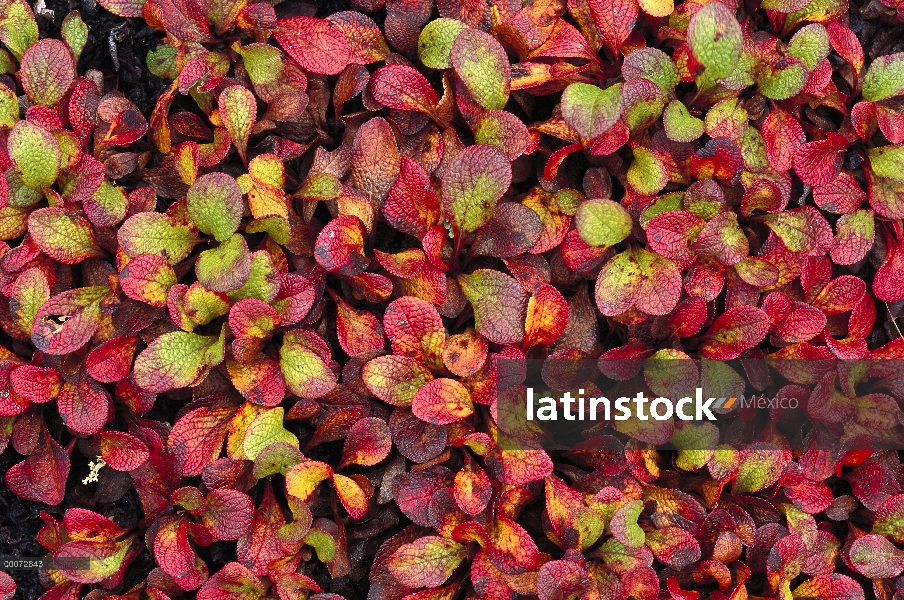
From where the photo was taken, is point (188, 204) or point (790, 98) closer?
point (188, 204)

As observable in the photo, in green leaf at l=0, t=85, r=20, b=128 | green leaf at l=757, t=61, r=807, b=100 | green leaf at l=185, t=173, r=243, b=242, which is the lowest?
green leaf at l=185, t=173, r=243, b=242

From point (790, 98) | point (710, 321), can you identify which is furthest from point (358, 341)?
point (790, 98)

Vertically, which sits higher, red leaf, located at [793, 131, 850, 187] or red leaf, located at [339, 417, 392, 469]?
red leaf, located at [793, 131, 850, 187]

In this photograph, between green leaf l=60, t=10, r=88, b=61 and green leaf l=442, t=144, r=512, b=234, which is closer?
green leaf l=442, t=144, r=512, b=234

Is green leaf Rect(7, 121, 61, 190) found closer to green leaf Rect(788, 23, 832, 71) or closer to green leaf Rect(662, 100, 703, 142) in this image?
green leaf Rect(662, 100, 703, 142)

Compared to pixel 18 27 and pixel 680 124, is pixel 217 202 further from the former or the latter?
pixel 680 124

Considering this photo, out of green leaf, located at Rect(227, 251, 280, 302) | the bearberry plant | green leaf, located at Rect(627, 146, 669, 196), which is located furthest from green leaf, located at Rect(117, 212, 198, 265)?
green leaf, located at Rect(627, 146, 669, 196)

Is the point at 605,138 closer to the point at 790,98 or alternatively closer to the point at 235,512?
the point at 790,98
